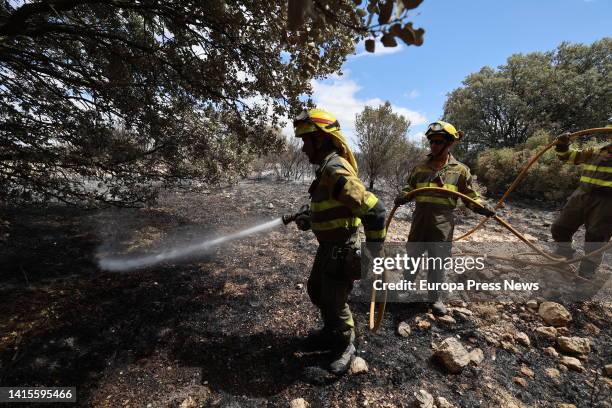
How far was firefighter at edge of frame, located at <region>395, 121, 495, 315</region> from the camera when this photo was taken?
121 inches

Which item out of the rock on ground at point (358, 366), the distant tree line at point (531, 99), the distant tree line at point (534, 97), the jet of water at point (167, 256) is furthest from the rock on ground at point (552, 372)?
the distant tree line at point (534, 97)

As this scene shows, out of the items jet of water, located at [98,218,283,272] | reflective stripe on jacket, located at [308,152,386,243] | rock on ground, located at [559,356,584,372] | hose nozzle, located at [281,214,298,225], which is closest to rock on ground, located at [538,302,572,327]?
rock on ground, located at [559,356,584,372]

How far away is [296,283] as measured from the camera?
383 cm

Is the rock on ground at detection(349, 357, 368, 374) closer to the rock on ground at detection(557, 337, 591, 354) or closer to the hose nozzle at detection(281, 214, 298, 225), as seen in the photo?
the hose nozzle at detection(281, 214, 298, 225)

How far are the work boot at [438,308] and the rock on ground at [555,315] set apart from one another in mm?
1061

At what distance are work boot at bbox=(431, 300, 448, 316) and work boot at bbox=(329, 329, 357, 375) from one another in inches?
51.1

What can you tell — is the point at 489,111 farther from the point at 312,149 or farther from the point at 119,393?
the point at 119,393

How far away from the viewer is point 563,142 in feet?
10.7

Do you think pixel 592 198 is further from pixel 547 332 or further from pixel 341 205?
pixel 341 205

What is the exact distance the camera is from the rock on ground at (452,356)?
2348 mm

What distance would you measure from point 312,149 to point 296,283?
223cm

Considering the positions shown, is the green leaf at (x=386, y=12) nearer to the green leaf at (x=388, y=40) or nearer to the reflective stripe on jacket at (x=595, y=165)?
the green leaf at (x=388, y=40)

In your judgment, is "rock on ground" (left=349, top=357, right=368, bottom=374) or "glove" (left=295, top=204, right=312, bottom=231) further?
"glove" (left=295, top=204, right=312, bottom=231)

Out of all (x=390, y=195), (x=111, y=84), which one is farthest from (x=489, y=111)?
(x=111, y=84)
